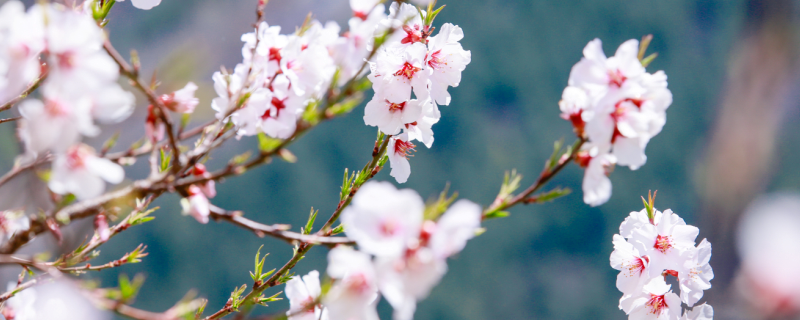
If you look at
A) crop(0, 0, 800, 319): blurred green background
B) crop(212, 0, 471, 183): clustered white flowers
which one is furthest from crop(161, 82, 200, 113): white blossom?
crop(0, 0, 800, 319): blurred green background

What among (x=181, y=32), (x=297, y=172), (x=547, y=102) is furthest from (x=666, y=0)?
(x=181, y=32)

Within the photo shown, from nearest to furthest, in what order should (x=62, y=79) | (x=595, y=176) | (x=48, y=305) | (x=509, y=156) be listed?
1. (x=62, y=79)
2. (x=595, y=176)
3. (x=48, y=305)
4. (x=509, y=156)

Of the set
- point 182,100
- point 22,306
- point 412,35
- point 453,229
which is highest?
point 412,35

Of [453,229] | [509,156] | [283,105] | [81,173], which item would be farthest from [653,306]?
[509,156]

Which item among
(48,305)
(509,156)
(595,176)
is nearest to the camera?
(595,176)

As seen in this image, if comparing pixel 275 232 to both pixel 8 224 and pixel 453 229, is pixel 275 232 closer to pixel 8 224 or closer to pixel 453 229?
pixel 453 229

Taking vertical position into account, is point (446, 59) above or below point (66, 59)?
above

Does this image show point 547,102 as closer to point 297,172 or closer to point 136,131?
point 297,172
